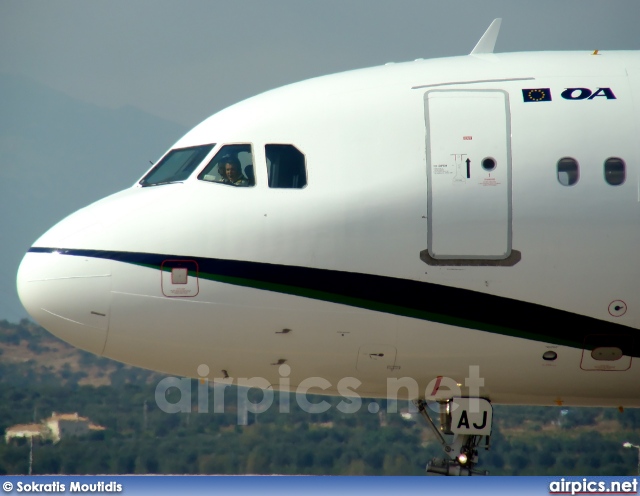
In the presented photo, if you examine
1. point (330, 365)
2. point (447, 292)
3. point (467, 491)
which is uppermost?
point (447, 292)

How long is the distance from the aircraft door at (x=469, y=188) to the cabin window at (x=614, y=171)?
112 centimetres

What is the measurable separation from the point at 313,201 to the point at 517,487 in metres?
3.78

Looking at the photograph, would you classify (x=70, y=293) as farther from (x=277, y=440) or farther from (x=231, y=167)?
(x=277, y=440)

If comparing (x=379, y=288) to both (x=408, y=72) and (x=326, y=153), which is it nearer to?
(x=326, y=153)

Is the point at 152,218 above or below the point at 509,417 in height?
above

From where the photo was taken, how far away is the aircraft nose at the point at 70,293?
13.1 m

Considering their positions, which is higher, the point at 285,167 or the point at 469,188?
the point at 285,167

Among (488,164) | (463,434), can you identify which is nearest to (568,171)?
(488,164)

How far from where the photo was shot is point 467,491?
1243 cm

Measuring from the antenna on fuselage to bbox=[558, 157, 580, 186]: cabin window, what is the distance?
96.6 inches

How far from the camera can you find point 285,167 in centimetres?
1348

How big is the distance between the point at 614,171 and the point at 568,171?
1.73ft

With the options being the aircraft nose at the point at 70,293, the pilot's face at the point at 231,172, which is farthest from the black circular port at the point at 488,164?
the aircraft nose at the point at 70,293

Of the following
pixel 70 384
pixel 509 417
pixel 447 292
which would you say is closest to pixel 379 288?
pixel 447 292
